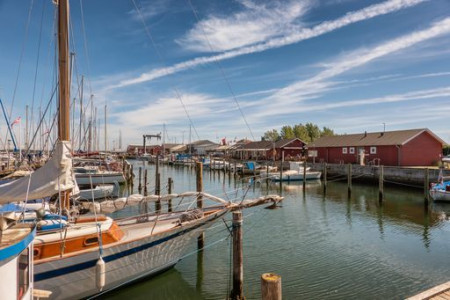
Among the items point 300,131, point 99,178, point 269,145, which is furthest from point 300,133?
point 99,178

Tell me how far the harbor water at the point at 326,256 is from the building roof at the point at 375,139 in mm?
19310

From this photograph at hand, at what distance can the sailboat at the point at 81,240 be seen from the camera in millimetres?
8383

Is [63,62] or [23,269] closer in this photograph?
[23,269]

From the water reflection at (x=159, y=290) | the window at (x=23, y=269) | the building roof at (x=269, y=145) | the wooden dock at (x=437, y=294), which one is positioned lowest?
the water reflection at (x=159, y=290)

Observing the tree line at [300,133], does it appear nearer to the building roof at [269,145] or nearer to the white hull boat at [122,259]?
the building roof at [269,145]

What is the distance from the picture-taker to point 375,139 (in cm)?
4572

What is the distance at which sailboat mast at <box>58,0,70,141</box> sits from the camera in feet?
31.9

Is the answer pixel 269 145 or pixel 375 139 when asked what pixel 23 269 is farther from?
pixel 269 145

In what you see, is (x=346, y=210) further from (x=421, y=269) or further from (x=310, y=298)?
(x=310, y=298)

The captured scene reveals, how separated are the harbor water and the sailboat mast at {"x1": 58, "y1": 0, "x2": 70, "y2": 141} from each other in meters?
5.67

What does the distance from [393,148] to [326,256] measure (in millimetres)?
33329

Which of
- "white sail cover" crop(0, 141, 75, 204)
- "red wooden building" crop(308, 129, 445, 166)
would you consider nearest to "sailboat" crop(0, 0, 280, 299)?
"white sail cover" crop(0, 141, 75, 204)

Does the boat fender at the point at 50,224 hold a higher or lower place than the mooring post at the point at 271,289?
higher

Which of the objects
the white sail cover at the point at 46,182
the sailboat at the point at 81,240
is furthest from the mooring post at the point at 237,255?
the white sail cover at the point at 46,182
